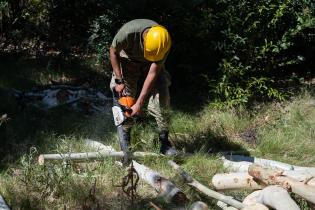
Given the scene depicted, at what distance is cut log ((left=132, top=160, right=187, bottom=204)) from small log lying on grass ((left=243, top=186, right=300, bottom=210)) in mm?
610

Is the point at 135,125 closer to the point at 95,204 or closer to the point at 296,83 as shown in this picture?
the point at 95,204

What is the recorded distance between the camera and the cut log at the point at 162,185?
5195 mm

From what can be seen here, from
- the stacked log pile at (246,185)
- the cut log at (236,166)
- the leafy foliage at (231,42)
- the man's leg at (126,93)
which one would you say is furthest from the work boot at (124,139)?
the leafy foliage at (231,42)

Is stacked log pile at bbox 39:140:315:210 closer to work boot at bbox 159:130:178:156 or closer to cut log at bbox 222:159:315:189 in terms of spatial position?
cut log at bbox 222:159:315:189

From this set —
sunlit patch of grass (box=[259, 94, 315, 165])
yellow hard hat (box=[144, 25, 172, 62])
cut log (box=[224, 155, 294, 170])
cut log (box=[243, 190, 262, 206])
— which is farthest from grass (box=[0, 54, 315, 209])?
yellow hard hat (box=[144, 25, 172, 62])

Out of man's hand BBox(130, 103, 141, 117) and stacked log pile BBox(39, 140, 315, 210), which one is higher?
man's hand BBox(130, 103, 141, 117)

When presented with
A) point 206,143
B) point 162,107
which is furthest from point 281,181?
point 206,143

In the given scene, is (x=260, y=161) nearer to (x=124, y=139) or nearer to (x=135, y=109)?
(x=124, y=139)

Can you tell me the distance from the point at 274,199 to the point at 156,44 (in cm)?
196

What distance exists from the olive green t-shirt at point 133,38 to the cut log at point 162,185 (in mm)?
1304

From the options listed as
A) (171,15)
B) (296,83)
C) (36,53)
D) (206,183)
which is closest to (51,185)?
(206,183)

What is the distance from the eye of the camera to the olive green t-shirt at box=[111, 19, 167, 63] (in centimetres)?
604

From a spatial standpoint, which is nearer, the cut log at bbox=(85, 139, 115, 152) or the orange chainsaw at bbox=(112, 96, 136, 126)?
the orange chainsaw at bbox=(112, 96, 136, 126)

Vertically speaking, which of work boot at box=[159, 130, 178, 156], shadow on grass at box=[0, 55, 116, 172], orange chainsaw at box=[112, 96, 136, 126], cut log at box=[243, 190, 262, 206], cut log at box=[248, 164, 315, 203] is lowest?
shadow on grass at box=[0, 55, 116, 172]
